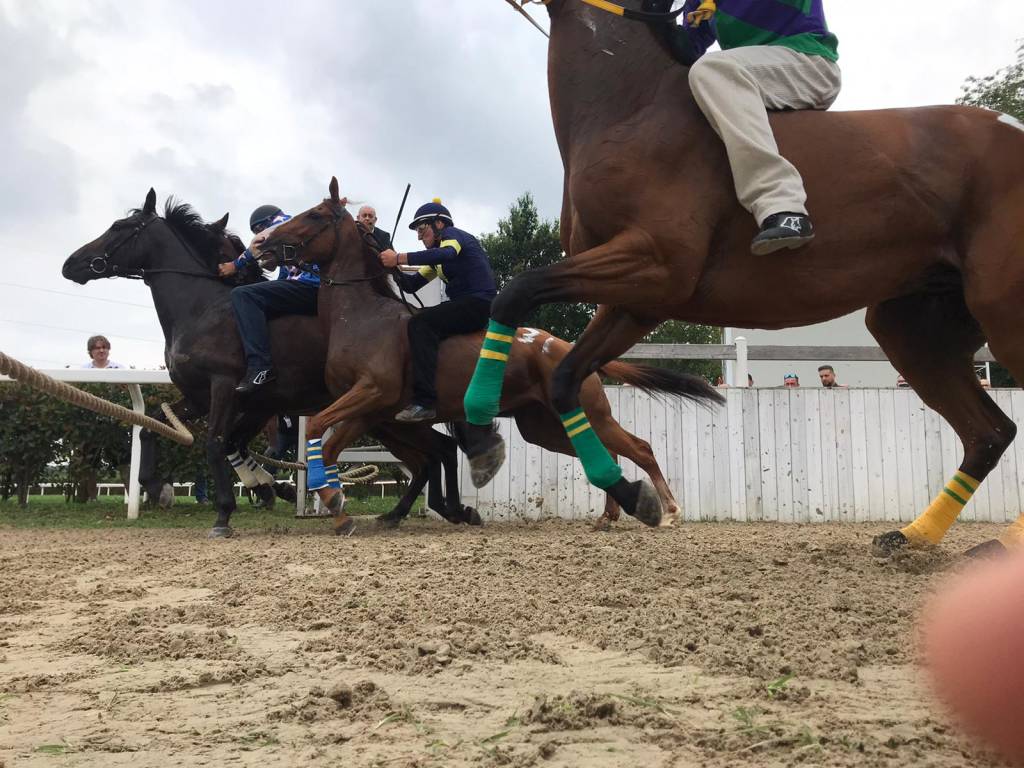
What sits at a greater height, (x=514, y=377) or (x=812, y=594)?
(x=514, y=377)

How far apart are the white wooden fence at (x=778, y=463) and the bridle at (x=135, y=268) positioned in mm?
3525

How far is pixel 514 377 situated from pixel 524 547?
2.51 metres

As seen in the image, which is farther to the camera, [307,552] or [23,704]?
[307,552]

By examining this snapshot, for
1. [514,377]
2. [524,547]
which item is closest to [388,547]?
[524,547]

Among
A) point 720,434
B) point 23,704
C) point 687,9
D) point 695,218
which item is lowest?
point 23,704

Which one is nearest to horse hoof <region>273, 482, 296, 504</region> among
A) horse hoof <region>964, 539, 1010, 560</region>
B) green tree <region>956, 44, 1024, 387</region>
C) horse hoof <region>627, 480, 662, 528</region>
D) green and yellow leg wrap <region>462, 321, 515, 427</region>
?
green and yellow leg wrap <region>462, 321, 515, 427</region>

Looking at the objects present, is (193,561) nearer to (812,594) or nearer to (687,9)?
(812,594)

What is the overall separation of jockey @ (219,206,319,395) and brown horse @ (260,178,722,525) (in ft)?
0.91

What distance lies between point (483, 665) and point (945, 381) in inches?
131

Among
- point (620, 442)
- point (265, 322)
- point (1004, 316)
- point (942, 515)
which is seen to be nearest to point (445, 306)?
point (265, 322)

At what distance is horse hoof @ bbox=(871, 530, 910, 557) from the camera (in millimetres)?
4238

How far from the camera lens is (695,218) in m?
3.37

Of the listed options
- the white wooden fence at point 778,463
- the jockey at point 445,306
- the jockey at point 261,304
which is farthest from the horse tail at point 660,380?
the jockey at point 261,304

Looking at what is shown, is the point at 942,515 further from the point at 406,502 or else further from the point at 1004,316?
the point at 406,502
